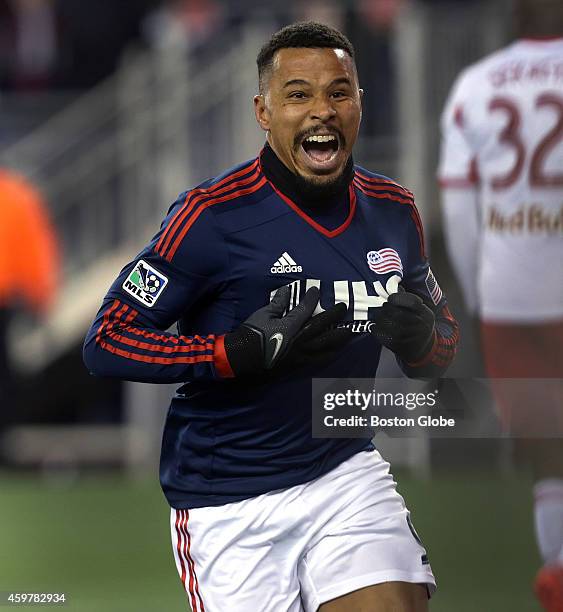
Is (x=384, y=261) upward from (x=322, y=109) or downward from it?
downward

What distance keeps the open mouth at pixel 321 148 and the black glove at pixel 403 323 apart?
30 centimetres

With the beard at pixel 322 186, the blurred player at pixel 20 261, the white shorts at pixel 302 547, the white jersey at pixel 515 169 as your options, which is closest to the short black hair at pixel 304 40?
the beard at pixel 322 186

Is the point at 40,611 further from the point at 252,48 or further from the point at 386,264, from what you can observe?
the point at 252,48

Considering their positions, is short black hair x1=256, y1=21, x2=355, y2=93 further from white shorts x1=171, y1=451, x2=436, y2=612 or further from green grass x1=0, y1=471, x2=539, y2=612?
green grass x1=0, y1=471, x2=539, y2=612

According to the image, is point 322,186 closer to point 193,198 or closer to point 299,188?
point 299,188

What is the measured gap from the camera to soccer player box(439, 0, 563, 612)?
414cm

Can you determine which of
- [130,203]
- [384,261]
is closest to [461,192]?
[384,261]

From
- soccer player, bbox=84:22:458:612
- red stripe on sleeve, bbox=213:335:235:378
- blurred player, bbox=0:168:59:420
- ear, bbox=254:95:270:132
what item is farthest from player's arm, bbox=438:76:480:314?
blurred player, bbox=0:168:59:420

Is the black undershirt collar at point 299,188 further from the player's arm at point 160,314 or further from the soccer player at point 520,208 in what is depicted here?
the soccer player at point 520,208

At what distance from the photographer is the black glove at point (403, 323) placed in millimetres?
2932

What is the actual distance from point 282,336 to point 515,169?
1556 millimetres

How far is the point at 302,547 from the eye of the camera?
2.94m

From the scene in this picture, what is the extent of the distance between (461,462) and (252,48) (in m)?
2.55

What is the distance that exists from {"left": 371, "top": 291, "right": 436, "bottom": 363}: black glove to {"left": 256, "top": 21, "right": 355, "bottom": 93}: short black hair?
50cm
